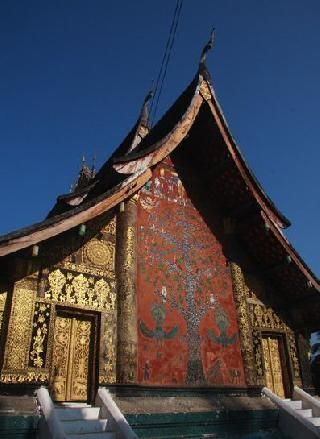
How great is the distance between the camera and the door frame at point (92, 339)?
21.6 ft

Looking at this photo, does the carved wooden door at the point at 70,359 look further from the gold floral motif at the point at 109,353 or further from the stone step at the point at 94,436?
the stone step at the point at 94,436

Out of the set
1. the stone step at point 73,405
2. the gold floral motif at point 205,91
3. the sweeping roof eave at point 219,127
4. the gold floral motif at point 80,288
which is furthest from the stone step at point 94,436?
the gold floral motif at point 205,91

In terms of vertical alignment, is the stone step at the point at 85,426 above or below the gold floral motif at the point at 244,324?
below

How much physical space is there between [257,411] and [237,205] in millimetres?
4611

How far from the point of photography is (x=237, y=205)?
9852mm

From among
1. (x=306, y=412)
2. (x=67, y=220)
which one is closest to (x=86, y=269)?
(x=67, y=220)

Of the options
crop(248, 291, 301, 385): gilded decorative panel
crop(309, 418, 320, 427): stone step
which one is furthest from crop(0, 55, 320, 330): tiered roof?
crop(309, 418, 320, 427): stone step

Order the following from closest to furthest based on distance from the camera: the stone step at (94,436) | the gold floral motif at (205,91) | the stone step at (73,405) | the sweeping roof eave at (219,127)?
1. the stone step at (94,436)
2. the stone step at (73,405)
3. the sweeping roof eave at (219,127)
4. the gold floral motif at (205,91)

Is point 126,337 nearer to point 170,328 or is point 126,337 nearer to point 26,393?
point 170,328

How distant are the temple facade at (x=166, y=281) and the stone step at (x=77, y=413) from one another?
0.58 meters

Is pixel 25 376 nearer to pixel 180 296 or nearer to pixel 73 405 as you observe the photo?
pixel 73 405

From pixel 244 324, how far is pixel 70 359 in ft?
13.0

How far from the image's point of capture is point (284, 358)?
9.33 meters

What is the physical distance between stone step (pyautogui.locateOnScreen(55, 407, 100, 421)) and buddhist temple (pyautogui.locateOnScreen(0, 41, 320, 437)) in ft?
1.87
